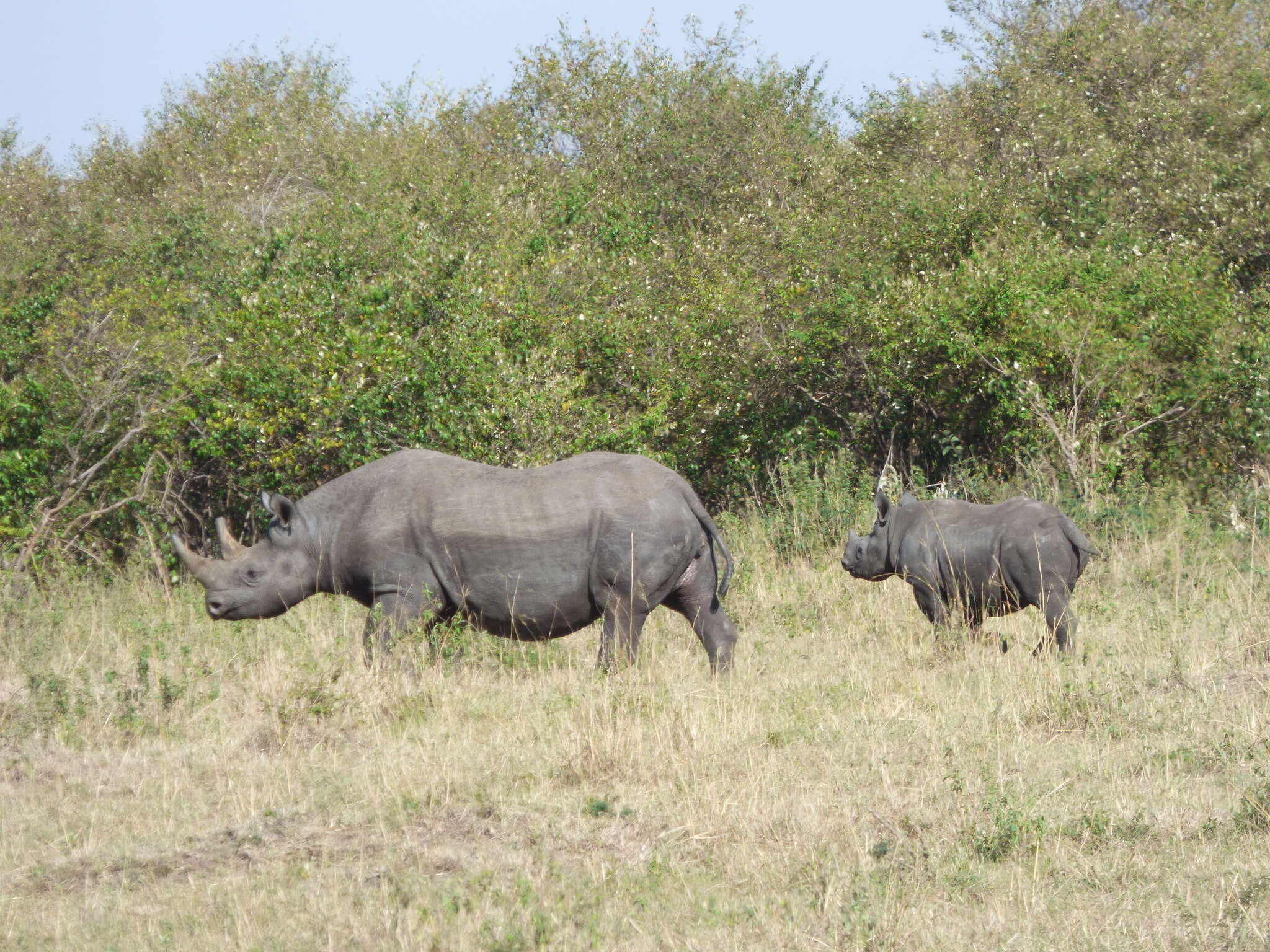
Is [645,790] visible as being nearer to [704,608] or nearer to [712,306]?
[704,608]

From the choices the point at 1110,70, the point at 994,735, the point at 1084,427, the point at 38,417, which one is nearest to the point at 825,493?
the point at 1084,427

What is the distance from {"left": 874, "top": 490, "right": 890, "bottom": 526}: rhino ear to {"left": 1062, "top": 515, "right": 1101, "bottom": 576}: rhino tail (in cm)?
136

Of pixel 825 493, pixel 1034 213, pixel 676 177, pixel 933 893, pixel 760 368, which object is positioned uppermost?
pixel 676 177

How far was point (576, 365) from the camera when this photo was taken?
15.5 metres

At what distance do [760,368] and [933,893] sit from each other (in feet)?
36.0

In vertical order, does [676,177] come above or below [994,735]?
above

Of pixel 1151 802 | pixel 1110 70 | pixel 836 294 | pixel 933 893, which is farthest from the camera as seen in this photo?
pixel 1110 70

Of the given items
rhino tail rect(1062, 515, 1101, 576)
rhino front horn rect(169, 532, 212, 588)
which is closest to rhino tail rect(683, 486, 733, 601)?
rhino tail rect(1062, 515, 1101, 576)

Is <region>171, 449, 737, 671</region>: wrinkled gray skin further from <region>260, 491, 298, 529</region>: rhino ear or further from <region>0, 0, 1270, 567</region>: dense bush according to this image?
<region>0, 0, 1270, 567</region>: dense bush

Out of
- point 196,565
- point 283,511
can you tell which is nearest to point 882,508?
point 283,511

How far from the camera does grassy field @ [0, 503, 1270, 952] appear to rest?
5109mm

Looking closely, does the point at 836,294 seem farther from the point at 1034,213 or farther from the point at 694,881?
the point at 694,881

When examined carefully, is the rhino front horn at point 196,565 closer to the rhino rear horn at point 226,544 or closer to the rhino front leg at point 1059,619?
the rhino rear horn at point 226,544

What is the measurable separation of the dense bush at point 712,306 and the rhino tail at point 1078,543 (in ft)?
12.2
